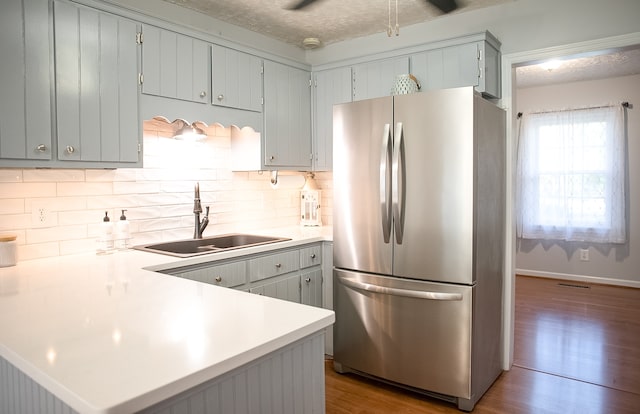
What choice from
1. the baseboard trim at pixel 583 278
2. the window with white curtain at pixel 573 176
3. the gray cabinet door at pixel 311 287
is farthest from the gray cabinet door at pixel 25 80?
the baseboard trim at pixel 583 278

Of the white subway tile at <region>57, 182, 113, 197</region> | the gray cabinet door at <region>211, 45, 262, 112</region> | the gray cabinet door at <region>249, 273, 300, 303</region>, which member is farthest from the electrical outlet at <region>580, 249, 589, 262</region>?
the white subway tile at <region>57, 182, 113, 197</region>

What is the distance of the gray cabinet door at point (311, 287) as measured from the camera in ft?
10.4

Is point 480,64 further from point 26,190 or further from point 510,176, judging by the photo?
point 26,190

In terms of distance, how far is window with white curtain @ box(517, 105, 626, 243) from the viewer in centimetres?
535

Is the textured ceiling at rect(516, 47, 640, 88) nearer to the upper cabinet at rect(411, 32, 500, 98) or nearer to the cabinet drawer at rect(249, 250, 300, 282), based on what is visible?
the upper cabinet at rect(411, 32, 500, 98)

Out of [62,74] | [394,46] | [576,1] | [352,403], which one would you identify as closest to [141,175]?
[62,74]

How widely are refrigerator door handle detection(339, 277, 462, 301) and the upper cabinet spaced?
1.31 m

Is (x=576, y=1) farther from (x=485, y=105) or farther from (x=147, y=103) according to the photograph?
(x=147, y=103)

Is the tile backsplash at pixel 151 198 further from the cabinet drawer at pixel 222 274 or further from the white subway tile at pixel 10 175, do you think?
the cabinet drawer at pixel 222 274

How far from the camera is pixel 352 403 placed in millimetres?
2658

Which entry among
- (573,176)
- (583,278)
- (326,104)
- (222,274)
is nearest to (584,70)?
(573,176)

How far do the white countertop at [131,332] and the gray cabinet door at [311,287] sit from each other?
1.40m

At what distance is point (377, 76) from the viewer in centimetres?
332

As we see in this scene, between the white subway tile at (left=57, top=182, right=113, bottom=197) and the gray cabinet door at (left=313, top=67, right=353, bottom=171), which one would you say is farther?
the gray cabinet door at (left=313, top=67, right=353, bottom=171)
